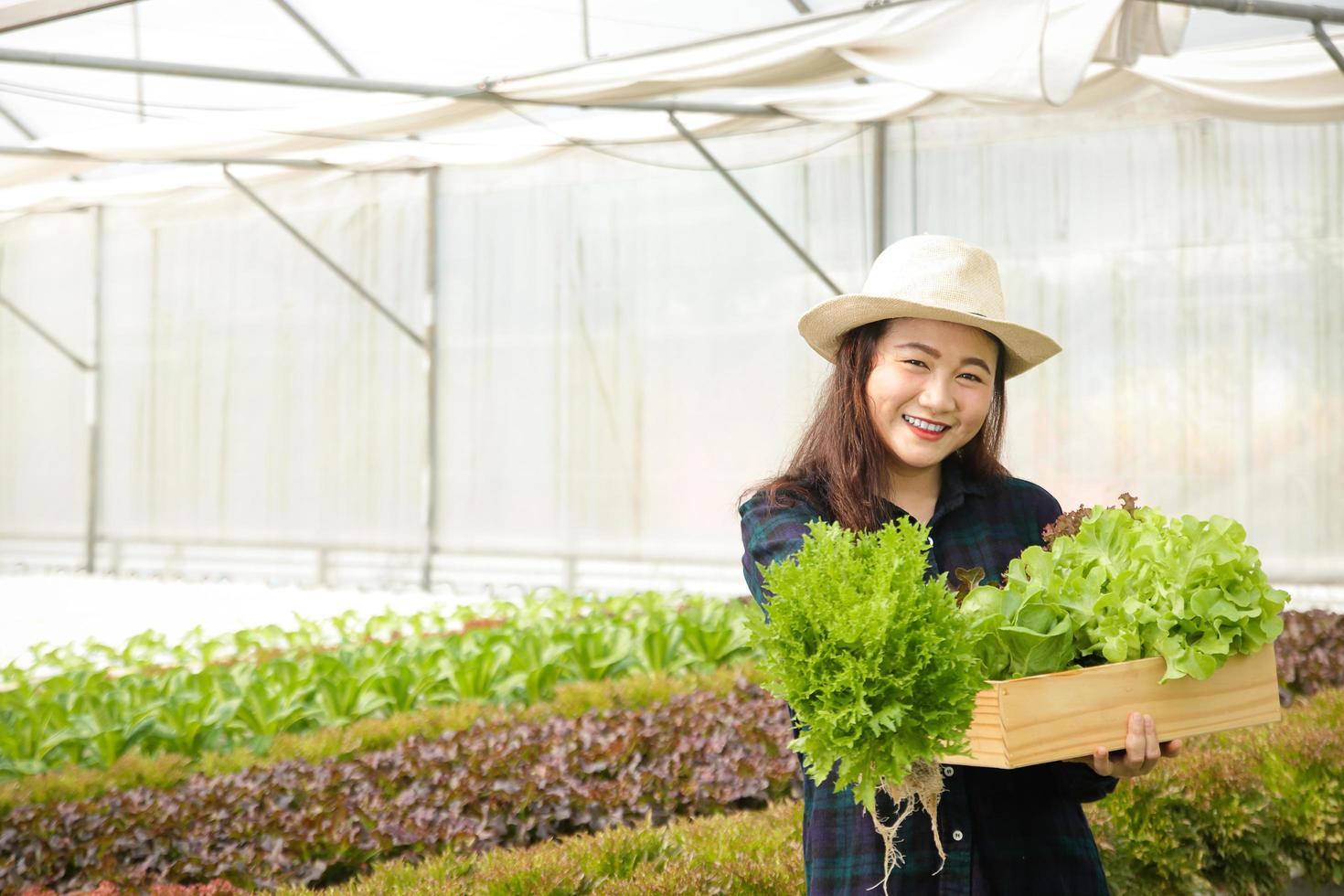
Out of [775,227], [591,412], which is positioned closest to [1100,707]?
[775,227]

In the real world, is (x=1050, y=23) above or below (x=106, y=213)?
below

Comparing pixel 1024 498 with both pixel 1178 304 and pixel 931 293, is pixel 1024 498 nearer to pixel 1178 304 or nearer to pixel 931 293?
pixel 931 293

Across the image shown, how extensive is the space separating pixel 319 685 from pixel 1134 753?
13.1ft

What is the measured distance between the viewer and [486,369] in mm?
11375

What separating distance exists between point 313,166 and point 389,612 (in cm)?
390

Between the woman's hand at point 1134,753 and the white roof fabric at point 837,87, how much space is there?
12.0ft

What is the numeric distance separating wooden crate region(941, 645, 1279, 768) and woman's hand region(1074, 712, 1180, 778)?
0.01 metres

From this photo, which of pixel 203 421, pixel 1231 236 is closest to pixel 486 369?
pixel 203 421

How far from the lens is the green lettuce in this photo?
1448 mm

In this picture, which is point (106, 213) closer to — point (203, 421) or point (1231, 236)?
point (203, 421)

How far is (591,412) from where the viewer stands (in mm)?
10836

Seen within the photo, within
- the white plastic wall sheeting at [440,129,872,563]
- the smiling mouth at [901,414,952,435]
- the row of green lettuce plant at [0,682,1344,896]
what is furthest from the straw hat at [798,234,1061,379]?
the white plastic wall sheeting at [440,129,872,563]

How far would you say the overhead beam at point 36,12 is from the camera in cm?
477

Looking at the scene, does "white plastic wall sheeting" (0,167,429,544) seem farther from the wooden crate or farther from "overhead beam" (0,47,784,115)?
the wooden crate
